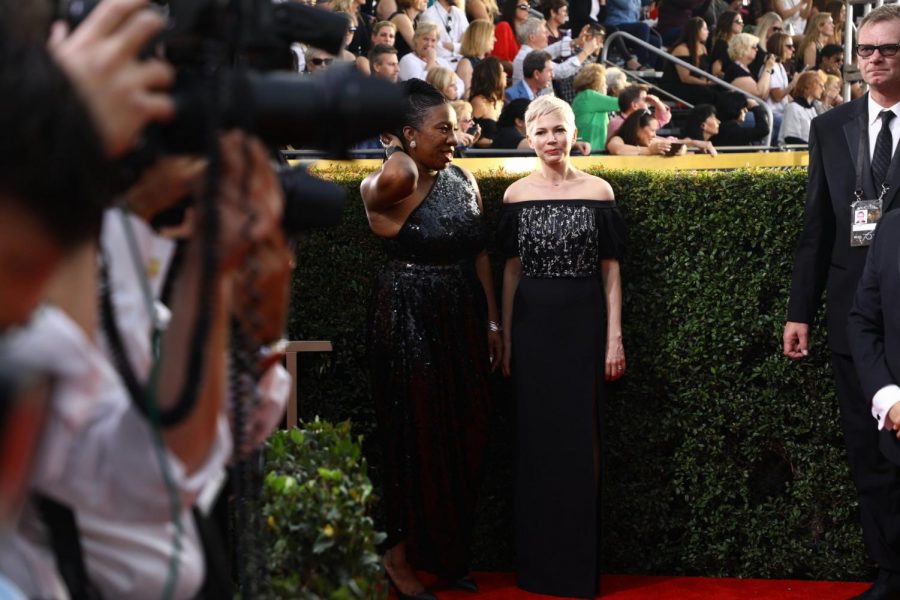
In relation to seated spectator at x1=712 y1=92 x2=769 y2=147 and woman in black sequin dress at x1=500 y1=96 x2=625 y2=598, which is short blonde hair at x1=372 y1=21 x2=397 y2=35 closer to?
seated spectator at x1=712 y1=92 x2=769 y2=147

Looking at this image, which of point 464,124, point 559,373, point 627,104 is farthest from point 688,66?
point 559,373

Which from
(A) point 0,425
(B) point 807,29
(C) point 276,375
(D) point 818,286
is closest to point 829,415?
(D) point 818,286

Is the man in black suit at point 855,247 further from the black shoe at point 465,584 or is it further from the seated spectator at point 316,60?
the seated spectator at point 316,60

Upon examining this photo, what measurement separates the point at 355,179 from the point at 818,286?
1916 millimetres

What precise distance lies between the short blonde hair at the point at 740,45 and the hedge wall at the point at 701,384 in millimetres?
6105

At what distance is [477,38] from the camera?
343 inches

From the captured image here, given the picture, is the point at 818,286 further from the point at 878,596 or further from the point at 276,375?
the point at 276,375

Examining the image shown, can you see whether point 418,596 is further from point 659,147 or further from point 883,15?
point 659,147

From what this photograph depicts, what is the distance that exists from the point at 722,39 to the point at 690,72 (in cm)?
71

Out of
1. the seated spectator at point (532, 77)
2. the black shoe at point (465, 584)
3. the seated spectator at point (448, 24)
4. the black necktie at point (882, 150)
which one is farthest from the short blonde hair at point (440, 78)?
the black shoe at point (465, 584)

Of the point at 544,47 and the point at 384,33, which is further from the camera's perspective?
the point at 544,47

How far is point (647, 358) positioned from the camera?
16.8ft

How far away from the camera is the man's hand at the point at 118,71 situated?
1233mm

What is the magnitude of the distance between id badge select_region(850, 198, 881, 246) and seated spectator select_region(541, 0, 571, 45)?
5.60 m
